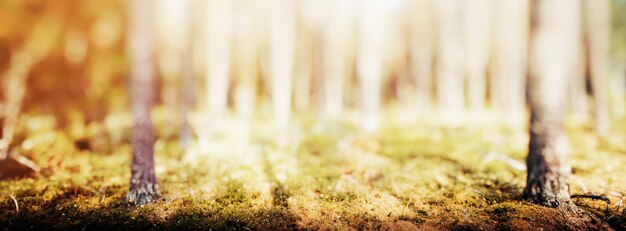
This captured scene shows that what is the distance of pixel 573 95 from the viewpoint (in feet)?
76.3

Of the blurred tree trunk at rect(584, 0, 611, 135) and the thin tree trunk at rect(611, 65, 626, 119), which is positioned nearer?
the blurred tree trunk at rect(584, 0, 611, 135)

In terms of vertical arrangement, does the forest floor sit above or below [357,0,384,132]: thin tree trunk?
below

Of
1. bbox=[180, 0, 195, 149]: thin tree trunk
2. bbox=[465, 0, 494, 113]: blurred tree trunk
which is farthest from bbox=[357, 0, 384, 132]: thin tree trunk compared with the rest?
bbox=[465, 0, 494, 113]: blurred tree trunk

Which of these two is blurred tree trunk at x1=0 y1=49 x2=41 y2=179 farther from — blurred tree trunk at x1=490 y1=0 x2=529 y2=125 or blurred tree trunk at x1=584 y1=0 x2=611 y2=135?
blurred tree trunk at x1=490 y1=0 x2=529 y2=125

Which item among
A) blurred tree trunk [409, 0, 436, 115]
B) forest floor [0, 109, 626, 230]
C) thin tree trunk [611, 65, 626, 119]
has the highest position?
blurred tree trunk [409, 0, 436, 115]

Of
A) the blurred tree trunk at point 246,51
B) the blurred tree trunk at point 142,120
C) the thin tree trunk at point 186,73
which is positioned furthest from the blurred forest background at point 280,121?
the blurred tree trunk at point 142,120

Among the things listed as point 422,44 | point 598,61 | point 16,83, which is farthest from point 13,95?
point 598,61

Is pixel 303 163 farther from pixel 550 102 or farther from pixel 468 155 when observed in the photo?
pixel 550 102

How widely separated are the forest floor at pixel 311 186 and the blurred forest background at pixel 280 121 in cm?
6

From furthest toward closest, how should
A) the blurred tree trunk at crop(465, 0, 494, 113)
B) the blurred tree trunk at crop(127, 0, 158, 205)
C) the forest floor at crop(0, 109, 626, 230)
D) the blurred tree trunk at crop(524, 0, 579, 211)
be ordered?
the blurred tree trunk at crop(465, 0, 494, 113)
the blurred tree trunk at crop(127, 0, 158, 205)
the blurred tree trunk at crop(524, 0, 579, 211)
the forest floor at crop(0, 109, 626, 230)

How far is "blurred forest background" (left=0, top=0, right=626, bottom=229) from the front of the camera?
311 inches

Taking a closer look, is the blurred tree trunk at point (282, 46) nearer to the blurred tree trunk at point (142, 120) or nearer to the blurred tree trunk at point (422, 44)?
the blurred tree trunk at point (142, 120)

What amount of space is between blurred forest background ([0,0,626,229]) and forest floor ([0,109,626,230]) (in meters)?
0.06

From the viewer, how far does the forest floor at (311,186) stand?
699 centimetres
